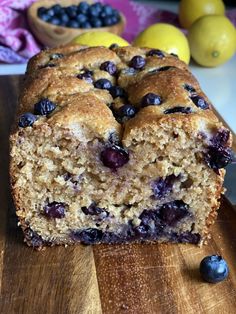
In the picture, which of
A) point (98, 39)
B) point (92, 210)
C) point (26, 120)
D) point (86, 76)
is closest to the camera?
point (26, 120)

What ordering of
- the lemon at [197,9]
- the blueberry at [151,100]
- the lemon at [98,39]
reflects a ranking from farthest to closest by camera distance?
the lemon at [197,9] → the lemon at [98,39] → the blueberry at [151,100]

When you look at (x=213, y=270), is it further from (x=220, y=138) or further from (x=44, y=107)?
(x=44, y=107)

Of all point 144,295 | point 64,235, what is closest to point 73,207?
point 64,235

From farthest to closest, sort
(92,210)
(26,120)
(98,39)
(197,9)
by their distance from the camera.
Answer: (197,9) → (98,39) → (92,210) → (26,120)

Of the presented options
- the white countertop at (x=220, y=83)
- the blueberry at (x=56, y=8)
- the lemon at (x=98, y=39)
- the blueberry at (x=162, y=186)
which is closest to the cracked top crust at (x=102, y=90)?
the blueberry at (x=162, y=186)

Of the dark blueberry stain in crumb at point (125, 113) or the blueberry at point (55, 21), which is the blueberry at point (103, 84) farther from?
the blueberry at point (55, 21)

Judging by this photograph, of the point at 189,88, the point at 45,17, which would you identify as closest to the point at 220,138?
the point at 189,88
